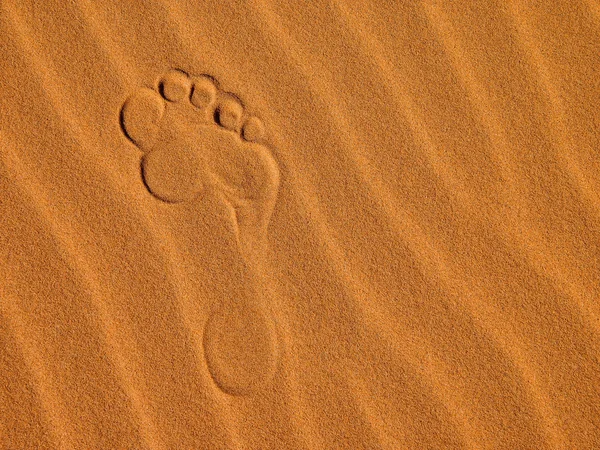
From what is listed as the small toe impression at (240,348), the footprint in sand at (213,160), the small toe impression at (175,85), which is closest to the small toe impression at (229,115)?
the footprint in sand at (213,160)

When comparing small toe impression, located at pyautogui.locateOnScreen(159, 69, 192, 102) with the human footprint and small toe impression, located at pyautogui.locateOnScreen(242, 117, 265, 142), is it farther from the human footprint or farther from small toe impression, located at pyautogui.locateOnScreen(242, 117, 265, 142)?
small toe impression, located at pyautogui.locateOnScreen(242, 117, 265, 142)

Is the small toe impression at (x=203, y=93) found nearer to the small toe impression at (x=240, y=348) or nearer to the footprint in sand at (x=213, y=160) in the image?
the footprint in sand at (x=213, y=160)

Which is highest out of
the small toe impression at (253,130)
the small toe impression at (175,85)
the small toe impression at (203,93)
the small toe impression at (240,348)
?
the small toe impression at (175,85)

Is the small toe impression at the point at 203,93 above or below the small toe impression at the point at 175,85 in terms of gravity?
below

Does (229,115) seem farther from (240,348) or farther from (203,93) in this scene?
(240,348)

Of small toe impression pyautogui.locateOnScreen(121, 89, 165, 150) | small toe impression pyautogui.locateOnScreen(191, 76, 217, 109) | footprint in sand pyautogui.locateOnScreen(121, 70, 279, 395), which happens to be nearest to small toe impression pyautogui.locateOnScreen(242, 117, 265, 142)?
footprint in sand pyautogui.locateOnScreen(121, 70, 279, 395)

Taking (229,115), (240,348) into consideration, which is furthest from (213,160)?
(240,348)

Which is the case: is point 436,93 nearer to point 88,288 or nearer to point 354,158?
point 354,158
